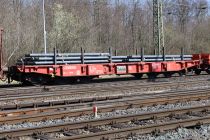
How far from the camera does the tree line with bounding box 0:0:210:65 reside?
46781 mm

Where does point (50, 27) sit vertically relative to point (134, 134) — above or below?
above

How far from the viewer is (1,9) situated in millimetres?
48406

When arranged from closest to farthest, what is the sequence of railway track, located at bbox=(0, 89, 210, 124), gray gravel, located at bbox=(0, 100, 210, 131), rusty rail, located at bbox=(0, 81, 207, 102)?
gray gravel, located at bbox=(0, 100, 210, 131) < railway track, located at bbox=(0, 89, 210, 124) < rusty rail, located at bbox=(0, 81, 207, 102)

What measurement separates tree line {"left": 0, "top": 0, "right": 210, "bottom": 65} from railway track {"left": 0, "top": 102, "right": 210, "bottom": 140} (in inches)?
1116

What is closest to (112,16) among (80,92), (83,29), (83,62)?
(83,29)

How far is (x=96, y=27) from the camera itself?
62.4m

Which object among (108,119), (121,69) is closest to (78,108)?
(108,119)

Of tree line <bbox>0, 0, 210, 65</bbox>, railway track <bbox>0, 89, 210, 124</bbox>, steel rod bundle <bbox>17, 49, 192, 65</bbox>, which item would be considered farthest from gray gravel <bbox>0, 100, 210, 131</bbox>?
tree line <bbox>0, 0, 210, 65</bbox>

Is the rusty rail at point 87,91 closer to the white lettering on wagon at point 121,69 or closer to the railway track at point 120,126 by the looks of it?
the white lettering on wagon at point 121,69

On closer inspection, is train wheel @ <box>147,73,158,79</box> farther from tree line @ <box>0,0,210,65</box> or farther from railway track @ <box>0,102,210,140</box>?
railway track @ <box>0,102,210,140</box>

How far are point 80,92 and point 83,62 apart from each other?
21.3 ft

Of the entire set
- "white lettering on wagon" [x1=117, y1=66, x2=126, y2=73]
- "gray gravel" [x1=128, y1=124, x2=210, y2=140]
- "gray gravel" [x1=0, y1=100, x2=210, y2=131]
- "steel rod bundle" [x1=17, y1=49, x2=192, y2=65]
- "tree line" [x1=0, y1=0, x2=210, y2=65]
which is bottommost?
"gray gravel" [x1=128, y1=124, x2=210, y2=140]

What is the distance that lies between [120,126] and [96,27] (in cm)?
5266

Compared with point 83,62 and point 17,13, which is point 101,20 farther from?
point 83,62
